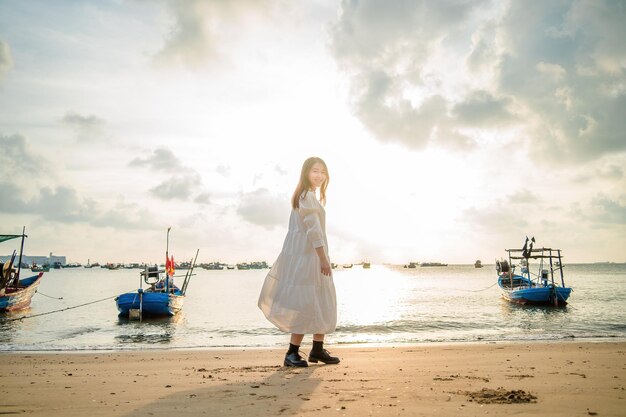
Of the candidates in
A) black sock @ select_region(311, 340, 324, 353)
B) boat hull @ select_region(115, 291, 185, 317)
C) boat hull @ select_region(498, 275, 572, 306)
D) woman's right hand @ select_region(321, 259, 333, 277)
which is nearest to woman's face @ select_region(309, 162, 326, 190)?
woman's right hand @ select_region(321, 259, 333, 277)

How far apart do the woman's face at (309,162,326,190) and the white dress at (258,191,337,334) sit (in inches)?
10.0

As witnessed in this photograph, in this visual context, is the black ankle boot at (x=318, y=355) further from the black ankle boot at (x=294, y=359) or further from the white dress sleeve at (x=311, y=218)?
the white dress sleeve at (x=311, y=218)

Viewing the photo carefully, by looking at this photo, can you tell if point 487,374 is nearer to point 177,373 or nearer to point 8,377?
point 177,373

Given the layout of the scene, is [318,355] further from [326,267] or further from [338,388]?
[338,388]

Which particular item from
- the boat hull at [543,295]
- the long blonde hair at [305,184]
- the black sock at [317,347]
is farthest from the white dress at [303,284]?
the boat hull at [543,295]

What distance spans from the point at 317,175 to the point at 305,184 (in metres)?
0.24

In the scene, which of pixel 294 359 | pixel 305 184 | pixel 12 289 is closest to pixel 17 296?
pixel 12 289

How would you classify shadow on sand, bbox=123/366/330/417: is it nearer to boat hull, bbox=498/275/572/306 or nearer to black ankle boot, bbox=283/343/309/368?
black ankle boot, bbox=283/343/309/368

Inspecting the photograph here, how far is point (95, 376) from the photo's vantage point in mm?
6844

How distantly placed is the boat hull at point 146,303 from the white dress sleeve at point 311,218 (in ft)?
80.6

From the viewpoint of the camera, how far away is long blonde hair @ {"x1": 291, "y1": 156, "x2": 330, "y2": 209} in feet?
22.0

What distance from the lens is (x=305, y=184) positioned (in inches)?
268

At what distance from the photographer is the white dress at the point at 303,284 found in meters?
6.27

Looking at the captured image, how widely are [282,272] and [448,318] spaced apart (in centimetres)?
2251
